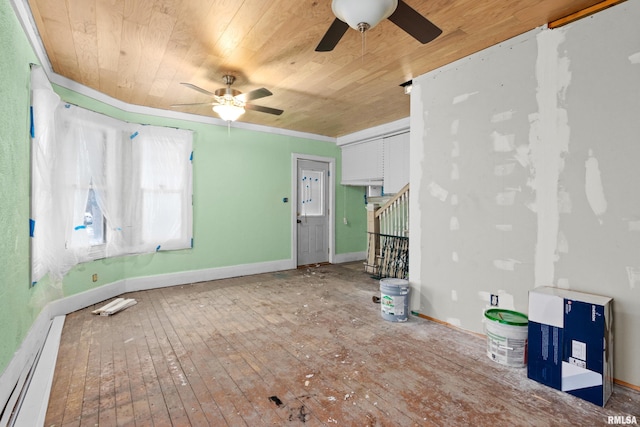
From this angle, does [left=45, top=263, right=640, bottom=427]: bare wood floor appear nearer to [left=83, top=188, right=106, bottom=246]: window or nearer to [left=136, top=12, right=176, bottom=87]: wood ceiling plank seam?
[left=83, top=188, right=106, bottom=246]: window

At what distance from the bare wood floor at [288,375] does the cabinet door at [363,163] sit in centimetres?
294

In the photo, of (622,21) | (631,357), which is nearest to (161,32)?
(622,21)

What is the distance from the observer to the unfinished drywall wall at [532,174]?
213cm

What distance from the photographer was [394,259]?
515 cm

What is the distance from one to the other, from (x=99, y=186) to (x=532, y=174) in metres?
4.65

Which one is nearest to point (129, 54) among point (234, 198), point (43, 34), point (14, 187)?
point (43, 34)

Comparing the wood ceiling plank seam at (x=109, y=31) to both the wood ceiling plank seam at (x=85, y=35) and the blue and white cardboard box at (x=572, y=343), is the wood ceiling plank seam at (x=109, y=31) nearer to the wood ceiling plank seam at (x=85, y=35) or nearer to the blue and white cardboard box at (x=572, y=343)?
the wood ceiling plank seam at (x=85, y=35)

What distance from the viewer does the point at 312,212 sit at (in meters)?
6.38

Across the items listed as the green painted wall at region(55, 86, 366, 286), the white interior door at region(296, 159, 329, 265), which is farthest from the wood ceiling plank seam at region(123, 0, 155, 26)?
the white interior door at region(296, 159, 329, 265)

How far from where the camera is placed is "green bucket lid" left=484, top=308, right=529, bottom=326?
2.39 meters

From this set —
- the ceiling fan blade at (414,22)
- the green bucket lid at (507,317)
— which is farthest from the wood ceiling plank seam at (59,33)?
the green bucket lid at (507,317)

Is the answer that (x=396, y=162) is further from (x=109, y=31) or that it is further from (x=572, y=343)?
(x=109, y=31)

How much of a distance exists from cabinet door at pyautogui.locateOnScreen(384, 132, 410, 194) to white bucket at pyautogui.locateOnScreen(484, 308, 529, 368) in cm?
308

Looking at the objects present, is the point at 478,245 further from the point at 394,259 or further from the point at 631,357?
the point at 394,259
